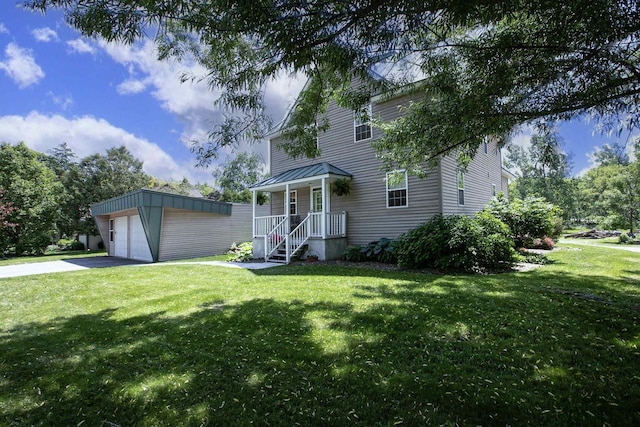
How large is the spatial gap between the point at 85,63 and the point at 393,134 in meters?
8.07

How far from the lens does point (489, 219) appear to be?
8.59 metres

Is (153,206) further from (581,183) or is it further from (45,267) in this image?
(581,183)

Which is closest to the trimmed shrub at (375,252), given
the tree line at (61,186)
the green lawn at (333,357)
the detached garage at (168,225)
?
the green lawn at (333,357)

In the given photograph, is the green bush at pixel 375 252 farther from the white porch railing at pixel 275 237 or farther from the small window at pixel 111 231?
the small window at pixel 111 231

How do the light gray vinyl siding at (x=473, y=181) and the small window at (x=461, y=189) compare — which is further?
the small window at (x=461, y=189)

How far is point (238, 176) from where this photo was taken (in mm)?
33906

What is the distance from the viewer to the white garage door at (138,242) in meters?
15.1

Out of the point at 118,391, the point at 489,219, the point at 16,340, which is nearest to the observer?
the point at 118,391

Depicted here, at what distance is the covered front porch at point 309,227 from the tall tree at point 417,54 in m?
5.56

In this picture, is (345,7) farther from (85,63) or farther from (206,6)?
(85,63)

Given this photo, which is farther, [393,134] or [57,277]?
[57,277]

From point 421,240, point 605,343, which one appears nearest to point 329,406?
point 605,343

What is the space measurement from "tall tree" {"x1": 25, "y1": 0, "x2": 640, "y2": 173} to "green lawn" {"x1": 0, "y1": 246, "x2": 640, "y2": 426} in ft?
9.08

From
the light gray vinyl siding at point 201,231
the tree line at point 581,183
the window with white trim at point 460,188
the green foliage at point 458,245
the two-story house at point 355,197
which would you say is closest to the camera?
the tree line at point 581,183
